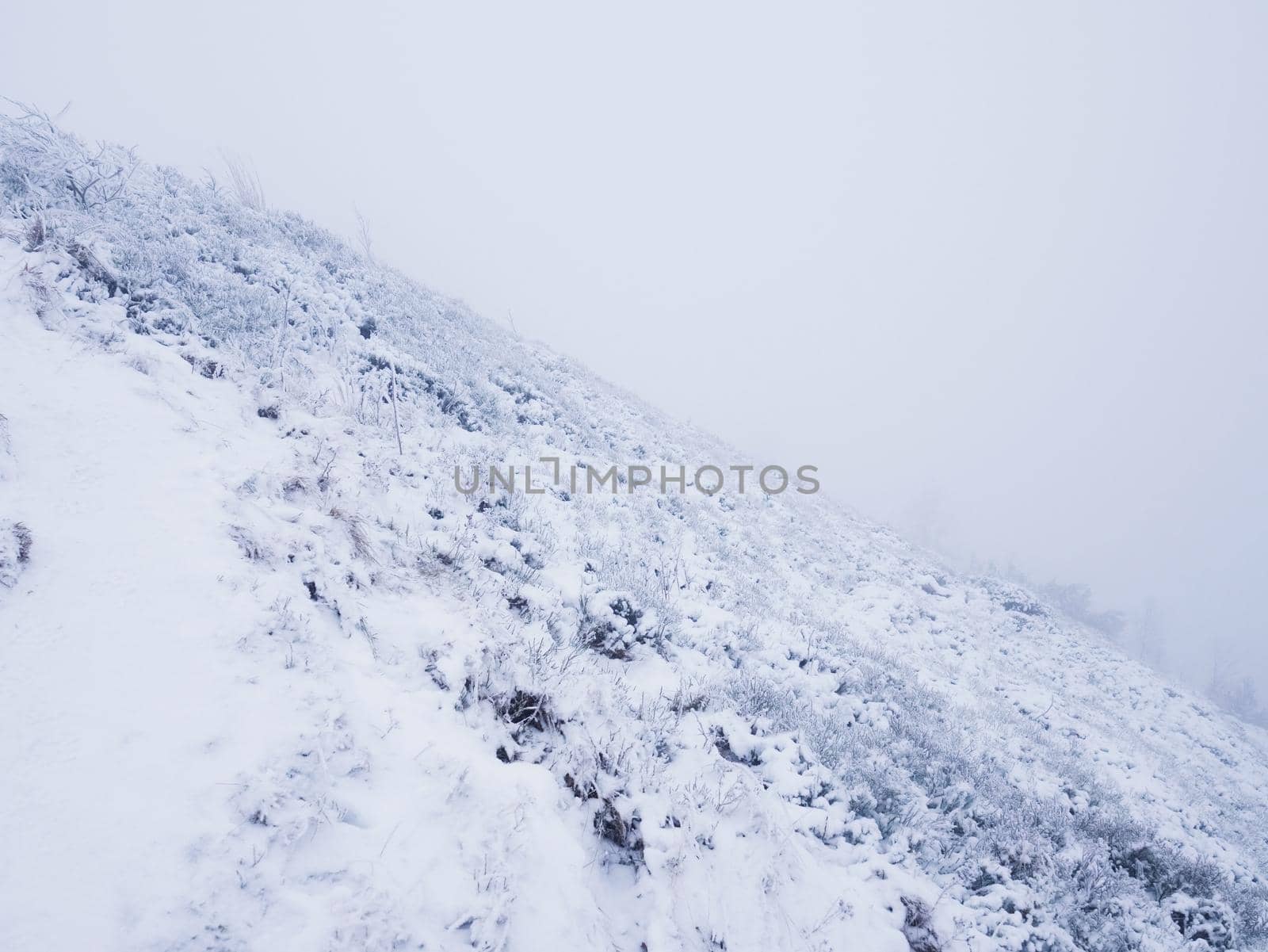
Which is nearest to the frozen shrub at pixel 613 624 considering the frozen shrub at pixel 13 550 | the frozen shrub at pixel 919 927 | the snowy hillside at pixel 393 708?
the snowy hillside at pixel 393 708

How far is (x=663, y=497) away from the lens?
11711 millimetres

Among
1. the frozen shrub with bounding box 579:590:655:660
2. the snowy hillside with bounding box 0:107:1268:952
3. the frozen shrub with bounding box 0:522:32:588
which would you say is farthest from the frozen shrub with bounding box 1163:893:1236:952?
the frozen shrub with bounding box 0:522:32:588

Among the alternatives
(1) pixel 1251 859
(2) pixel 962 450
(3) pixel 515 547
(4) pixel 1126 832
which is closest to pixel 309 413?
(3) pixel 515 547

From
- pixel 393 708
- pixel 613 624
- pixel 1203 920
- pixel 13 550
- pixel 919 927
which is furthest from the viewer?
pixel 613 624

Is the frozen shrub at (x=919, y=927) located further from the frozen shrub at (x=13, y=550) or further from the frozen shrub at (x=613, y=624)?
the frozen shrub at (x=13, y=550)

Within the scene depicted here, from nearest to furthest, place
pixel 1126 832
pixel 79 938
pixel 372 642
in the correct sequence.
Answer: pixel 79 938 → pixel 372 642 → pixel 1126 832

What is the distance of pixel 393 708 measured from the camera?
3621mm

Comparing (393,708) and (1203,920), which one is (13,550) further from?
(1203,920)

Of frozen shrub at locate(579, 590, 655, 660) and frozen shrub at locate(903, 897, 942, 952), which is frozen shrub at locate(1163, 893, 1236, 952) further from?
frozen shrub at locate(579, 590, 655, 660)

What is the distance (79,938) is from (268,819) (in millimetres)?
708

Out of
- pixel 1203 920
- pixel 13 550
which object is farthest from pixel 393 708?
pixel 1203 920

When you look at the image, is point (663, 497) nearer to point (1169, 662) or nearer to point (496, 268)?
point (1169, 662)

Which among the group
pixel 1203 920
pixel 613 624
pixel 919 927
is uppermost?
A: pixel 1203 920

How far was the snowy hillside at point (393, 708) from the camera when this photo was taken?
2.64 meters
